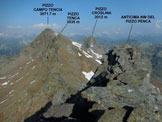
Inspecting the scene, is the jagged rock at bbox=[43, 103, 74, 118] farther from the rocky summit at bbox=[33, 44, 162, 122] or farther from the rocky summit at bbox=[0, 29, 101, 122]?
the rocky summit at bbox=[0, 29, 101, 122]

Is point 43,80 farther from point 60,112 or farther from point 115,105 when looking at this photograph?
point 115,105

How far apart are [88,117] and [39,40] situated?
16656 cm

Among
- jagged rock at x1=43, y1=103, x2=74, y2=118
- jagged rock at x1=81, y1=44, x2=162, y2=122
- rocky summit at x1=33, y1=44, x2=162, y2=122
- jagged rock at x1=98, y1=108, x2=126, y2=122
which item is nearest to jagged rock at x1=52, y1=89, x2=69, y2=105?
rocky summit at x1=33, y1=44, x2=162, y2=122

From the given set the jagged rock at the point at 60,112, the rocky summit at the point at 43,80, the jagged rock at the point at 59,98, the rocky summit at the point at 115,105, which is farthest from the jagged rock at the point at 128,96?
the jagged rock at the point at 59,98

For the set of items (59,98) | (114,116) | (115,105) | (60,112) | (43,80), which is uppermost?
(114,116)

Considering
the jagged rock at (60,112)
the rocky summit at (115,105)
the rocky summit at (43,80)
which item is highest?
the rocky summit at (115,105)

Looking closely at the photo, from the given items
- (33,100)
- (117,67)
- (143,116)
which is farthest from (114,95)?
(33,100)

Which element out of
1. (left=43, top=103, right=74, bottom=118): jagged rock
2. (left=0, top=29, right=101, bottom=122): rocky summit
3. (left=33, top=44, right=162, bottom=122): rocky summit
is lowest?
(left=0, top=29, right=101, bottom=122): rocky summit

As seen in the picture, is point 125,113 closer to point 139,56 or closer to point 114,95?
point 114,95

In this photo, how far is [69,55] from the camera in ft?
305

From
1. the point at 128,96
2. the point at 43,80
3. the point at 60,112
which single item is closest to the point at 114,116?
the point at 128,96

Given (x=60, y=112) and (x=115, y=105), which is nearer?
(x=115, y=105)

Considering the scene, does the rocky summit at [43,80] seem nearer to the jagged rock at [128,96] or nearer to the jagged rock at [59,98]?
the jagged rock at [59,98]

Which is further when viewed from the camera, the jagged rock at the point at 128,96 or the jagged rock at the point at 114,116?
the jagged rock at the point at 128,96
